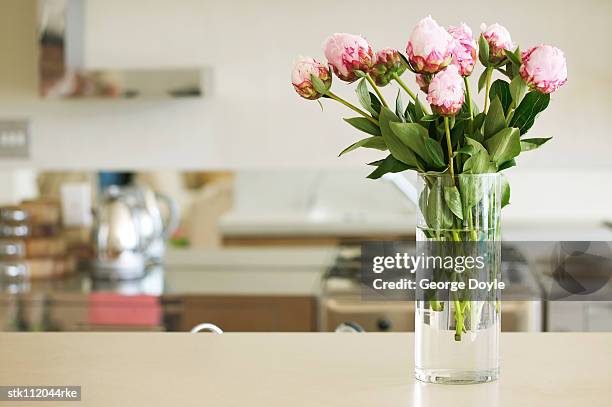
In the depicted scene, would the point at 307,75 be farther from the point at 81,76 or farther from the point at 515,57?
the point at 81,76

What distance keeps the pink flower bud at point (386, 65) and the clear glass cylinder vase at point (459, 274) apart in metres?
0.12

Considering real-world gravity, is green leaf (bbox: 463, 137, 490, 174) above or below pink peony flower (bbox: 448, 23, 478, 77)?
below

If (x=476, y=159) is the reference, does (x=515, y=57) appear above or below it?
above

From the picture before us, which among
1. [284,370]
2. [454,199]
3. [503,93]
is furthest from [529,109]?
[284,370]

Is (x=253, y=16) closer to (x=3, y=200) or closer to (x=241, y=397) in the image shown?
(x=3, y=200)

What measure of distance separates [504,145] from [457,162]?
0.17 feet

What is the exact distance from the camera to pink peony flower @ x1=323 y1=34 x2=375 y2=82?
1.01 meters

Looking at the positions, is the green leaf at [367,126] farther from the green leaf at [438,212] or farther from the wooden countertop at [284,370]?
the wooden countertop at [284,370]

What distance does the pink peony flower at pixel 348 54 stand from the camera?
3.31ft

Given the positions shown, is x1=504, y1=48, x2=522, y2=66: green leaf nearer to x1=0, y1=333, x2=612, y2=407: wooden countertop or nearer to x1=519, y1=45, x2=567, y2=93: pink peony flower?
x1=519, y1=45, x2=567, y2=93: pink peony flower

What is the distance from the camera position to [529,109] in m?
1.04

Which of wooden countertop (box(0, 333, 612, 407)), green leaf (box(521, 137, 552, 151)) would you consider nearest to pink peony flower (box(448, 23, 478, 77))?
green leaf (box(521, 137, 552, 151))

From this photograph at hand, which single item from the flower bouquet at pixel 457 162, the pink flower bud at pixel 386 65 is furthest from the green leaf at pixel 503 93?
the pink flower bud at pixel 386 65

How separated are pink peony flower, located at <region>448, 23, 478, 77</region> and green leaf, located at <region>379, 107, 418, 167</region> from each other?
94 millimetres
